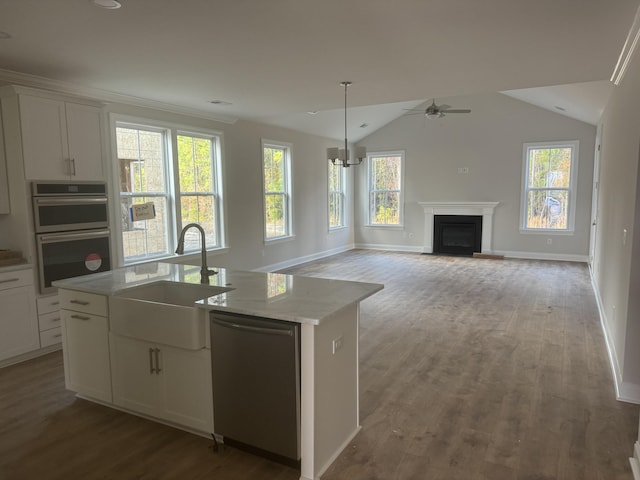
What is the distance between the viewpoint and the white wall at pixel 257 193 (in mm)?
6562

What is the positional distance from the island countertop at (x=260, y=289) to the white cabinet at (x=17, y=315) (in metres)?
1.14

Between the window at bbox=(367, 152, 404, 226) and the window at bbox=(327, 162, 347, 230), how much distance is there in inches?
30.0

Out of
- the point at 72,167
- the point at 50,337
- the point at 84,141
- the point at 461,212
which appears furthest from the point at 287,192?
the point at 50,337

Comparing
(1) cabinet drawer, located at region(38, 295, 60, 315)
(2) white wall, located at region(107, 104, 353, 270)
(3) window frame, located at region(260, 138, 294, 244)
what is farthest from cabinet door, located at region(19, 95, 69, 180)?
(3) window frame, located at region(260, 138, 294, 244)

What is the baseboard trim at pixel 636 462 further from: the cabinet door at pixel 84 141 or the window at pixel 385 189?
the window at pixel 385 189

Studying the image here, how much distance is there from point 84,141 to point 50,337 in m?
1.90

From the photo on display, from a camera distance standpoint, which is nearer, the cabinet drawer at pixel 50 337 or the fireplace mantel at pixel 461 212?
the cabinet drawer at pixel 50 337

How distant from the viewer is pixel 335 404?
227cm

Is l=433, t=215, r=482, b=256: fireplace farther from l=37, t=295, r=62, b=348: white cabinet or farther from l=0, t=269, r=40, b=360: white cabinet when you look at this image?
l=0, t=269, r=40, b=360: white cabinet

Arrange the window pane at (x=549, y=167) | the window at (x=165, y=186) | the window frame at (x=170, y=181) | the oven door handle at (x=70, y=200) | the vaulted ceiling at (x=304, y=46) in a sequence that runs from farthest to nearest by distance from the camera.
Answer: the window pane at (x=549, y=167) → the window at (x=165, y=186) → the window frame at (x=170, y=181) → the oven door handle at (x=70, y=200) → the vaulted ceiling at (x=304, y=46)

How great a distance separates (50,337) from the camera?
394 centimetres

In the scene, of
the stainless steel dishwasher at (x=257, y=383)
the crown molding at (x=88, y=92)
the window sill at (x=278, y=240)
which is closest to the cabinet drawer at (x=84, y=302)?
the stainless steel dishwasher at (x=257, y=383)

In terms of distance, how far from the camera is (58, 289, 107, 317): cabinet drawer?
270cm

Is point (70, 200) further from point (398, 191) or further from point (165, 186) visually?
point (398, 191)
